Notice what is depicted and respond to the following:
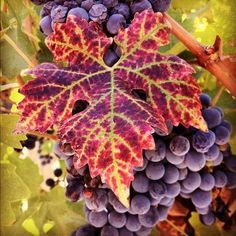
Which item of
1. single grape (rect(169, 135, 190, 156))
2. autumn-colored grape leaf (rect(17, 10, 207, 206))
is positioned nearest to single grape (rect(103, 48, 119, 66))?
autumn-colored grape leaf (rect(17, 10, 207, 206))

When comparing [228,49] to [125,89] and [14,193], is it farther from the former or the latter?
[14,193]

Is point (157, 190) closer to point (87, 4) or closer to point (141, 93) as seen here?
point (141, 93)

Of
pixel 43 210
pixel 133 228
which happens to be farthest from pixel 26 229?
pixel 133 228

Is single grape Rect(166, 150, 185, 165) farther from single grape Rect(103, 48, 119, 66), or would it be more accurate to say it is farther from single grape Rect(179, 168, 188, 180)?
single grape Rect(103, 48, 119, 66)

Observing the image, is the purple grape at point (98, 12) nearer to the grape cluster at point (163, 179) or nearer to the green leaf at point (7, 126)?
the grape cluster at point (163, 179)

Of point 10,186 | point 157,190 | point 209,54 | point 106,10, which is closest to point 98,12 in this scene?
point 106,10

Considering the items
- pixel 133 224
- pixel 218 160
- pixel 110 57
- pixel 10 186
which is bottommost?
pixel 10 186
